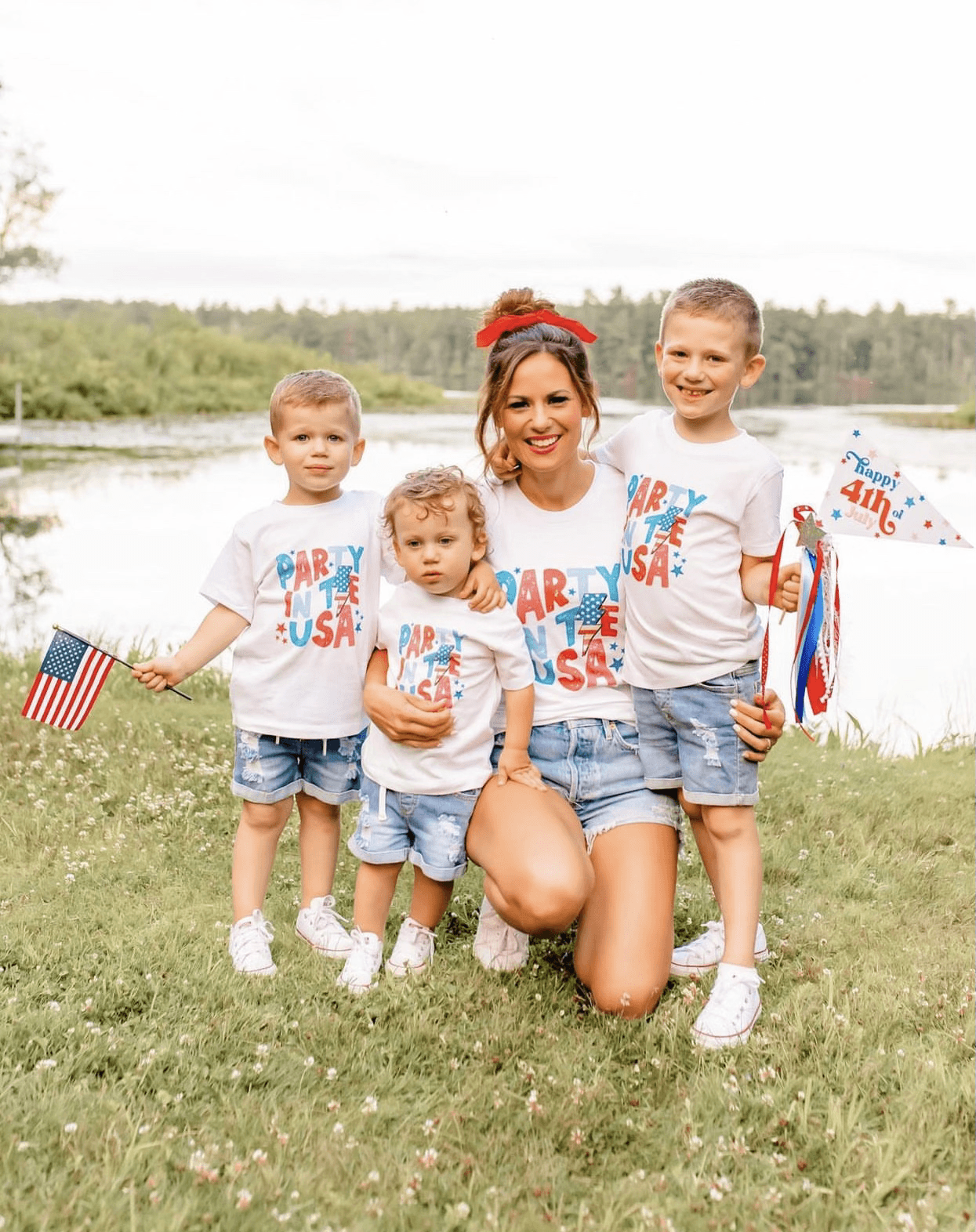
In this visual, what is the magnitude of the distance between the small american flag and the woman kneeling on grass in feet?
3.60

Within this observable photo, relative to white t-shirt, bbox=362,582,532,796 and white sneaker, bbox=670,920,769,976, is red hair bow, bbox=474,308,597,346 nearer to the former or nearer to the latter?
white t-shirt, bbox=362,582,532,796

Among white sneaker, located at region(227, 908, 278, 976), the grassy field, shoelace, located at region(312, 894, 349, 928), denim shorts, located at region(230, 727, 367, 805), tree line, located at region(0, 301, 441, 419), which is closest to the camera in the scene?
the grassy field

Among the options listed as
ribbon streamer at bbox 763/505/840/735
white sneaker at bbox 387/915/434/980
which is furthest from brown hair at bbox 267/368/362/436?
white sneaker at bbox 387/915/434/980

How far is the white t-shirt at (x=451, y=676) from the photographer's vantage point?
3623mm

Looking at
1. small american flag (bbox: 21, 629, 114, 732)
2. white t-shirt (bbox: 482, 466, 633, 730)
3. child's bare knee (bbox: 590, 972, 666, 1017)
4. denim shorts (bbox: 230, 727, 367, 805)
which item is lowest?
child's bare knee (bbox: 590, 972, 666, 1017)

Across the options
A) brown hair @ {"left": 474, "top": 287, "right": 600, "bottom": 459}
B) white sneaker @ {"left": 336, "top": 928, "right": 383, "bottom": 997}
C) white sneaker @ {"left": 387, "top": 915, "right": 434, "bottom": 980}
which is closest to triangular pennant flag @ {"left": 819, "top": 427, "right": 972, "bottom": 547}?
brown hair @ {"left": 474, "top": 287, "right": 600, "bottom": 459}

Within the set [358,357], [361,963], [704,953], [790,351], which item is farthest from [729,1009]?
[358,357]

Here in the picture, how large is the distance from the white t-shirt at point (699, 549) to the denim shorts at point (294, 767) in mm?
1070

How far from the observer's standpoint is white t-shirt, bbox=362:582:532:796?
143 inches

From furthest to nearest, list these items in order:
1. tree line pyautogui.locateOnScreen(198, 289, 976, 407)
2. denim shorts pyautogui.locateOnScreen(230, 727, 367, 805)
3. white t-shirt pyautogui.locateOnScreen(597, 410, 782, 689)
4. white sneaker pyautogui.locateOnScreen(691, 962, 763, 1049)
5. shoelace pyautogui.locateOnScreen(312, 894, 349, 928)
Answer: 1. tree line pyautogui.locateOnScreen(198, 289, 976, 407)
2. shoelace pyautogui.locateOnScreen(312, 894, 349, 928)
3. denim shorts pyautogui.locateOnScreen(230, 727, 367, 805)
4. white t-shirt pyautogui.locateOnScreen(597, 410, 782, 689)
5. white sneaker pyautogui.locateOnScreen(691, 962, 763, 1049)

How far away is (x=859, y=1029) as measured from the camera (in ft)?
11.0

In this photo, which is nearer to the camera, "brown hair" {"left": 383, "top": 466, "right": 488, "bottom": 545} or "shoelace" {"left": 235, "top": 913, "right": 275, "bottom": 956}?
"brown hair" {"left": 383, "top": 466, "right": 488, "bottom": 545}

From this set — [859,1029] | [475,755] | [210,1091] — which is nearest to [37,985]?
[210,1091]

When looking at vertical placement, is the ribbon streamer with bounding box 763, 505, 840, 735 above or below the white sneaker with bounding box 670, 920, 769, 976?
above
